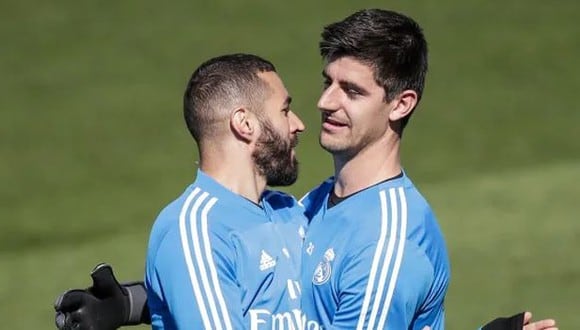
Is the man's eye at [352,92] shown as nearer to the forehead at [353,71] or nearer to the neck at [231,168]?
the forehead at [353,71]

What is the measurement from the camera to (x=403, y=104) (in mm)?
6051

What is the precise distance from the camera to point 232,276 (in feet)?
18.9

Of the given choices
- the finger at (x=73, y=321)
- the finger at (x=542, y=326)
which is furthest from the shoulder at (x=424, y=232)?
the finger at (x=73, y=321)

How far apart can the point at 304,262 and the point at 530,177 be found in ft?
27.6

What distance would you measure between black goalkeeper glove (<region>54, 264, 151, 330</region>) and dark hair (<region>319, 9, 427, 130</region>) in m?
1.49

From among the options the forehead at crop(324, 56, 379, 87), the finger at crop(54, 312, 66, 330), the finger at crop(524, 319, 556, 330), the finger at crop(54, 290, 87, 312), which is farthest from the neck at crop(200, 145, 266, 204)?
the finger at crop(524, 319, 556, 330)

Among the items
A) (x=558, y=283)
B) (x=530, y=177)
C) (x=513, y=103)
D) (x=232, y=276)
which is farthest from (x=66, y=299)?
(x=513, y=103)

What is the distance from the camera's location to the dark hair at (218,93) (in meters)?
6.04

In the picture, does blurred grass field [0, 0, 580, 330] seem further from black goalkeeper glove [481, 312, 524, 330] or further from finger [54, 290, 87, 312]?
finger [54, 290, 87, 312]

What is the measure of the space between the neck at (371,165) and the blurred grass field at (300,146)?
4.86 metres

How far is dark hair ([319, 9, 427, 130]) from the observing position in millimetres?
5938

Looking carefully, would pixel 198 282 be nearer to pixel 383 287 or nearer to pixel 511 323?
pixel 383 287

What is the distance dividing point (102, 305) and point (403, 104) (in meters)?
1.65

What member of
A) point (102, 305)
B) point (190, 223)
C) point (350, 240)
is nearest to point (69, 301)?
point (102, 305)
